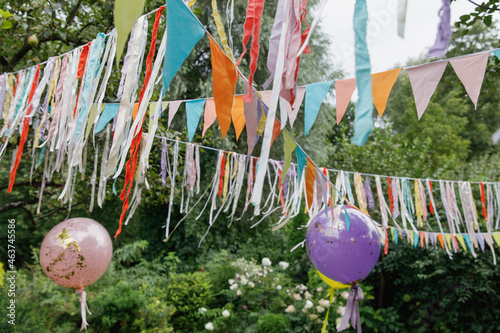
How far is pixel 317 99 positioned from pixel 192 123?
3.11ft

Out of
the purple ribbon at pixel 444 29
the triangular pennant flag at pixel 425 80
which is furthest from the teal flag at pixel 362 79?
the triangular pennant flag at pixel 425 80

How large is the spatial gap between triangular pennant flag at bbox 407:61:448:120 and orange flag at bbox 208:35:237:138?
0.82m

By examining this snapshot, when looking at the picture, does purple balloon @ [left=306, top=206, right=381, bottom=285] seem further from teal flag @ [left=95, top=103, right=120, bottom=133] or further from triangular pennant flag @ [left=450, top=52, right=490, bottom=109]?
teal flag @ [left=95, top=103, right=120, bottom=133]

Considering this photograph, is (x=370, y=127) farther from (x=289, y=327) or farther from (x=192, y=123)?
(x=289, y=327)

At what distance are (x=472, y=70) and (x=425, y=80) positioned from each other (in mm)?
176

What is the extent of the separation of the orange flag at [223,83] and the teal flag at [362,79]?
15.4 inches

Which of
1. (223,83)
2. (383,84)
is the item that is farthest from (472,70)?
(223,83)

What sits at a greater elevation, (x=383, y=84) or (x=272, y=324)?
(x=383, y=84)

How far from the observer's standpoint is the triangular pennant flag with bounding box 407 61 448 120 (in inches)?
56.5

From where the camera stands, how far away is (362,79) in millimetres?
768

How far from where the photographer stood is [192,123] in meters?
2.41

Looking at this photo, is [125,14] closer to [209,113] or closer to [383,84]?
[383,84]

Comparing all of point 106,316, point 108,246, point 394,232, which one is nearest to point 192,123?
point 108,246

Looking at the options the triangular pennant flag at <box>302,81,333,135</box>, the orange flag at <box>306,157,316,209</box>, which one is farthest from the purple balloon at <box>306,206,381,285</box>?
the triangular pennant flag at <box>302,81,333,135</box>
